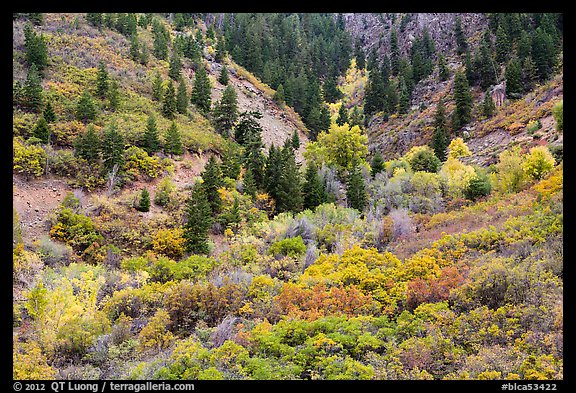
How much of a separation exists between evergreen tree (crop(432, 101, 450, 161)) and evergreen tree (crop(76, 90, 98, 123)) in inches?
1249

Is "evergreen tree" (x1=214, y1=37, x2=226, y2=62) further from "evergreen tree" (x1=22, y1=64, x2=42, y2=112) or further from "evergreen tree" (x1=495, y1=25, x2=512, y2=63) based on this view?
"evergreen tree" (x1=495, y1=25, x2=512, y2=63)

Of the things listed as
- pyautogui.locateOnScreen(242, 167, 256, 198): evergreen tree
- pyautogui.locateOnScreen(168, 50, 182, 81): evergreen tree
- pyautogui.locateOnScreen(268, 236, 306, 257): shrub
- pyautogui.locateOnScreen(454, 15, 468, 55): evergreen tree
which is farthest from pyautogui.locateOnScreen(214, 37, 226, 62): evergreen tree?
pyautogui.locateOnScreen(268, 236, 306, 257): shrub

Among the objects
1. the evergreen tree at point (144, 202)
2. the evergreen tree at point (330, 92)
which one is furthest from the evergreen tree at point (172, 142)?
the evergreen tree at point (330, 92)

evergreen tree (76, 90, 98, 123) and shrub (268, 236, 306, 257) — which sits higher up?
evergreen tree (76, 90, 98, 123)

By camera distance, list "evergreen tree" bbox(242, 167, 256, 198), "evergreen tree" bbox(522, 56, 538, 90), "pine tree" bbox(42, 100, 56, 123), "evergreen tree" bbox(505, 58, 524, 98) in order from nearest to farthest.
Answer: "pine tree" bbox(42, 100, 56, 123) < "evergreen tree" bbox(242, 167, 256, 198) < "evergreen tree" bbox(505, 58, 524, 98) < "evergreen tree" bbox(522, 56, 538, 90)

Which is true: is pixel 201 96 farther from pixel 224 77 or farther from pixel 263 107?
pixel 263 107

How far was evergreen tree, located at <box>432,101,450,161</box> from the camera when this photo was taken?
44.7 metres

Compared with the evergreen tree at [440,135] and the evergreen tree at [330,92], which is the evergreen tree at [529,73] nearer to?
the evergreen tree at [440,135]

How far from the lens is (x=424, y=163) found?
36.7 m

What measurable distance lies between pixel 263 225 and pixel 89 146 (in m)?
11.6

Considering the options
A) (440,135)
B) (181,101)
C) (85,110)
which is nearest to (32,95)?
(85,110)

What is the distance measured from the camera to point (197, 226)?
21562mm
